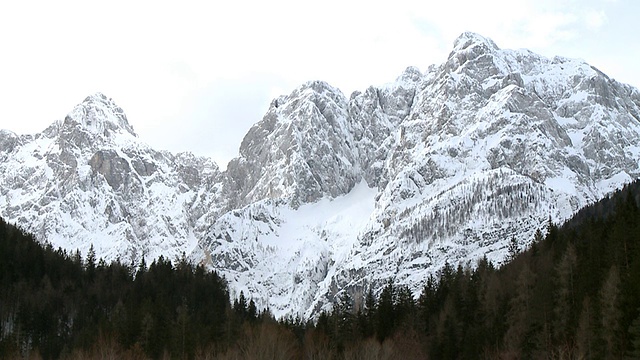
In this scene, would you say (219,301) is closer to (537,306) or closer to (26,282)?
(26,282)

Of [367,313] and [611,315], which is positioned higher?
[367,313]

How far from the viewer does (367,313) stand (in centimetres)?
11944

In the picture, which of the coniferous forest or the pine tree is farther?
the coniferous forest

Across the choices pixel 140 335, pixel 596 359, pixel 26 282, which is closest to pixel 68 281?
pixel 26 282

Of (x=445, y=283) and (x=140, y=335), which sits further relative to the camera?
(x=445, y=283)

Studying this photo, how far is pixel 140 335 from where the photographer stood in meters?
97.6

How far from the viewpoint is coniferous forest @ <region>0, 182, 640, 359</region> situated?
258 feet

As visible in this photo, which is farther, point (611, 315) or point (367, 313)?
point (367, 313)

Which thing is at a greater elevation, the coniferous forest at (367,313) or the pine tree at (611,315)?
the coniferous forest at (367,313)

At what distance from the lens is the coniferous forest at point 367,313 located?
78.6 metres

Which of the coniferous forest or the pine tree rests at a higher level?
the coniferous forest

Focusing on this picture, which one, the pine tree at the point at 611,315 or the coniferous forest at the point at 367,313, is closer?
the pine tree at the point at 611,315

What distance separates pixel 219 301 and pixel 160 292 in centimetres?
1313

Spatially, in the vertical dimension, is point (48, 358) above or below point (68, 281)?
below
